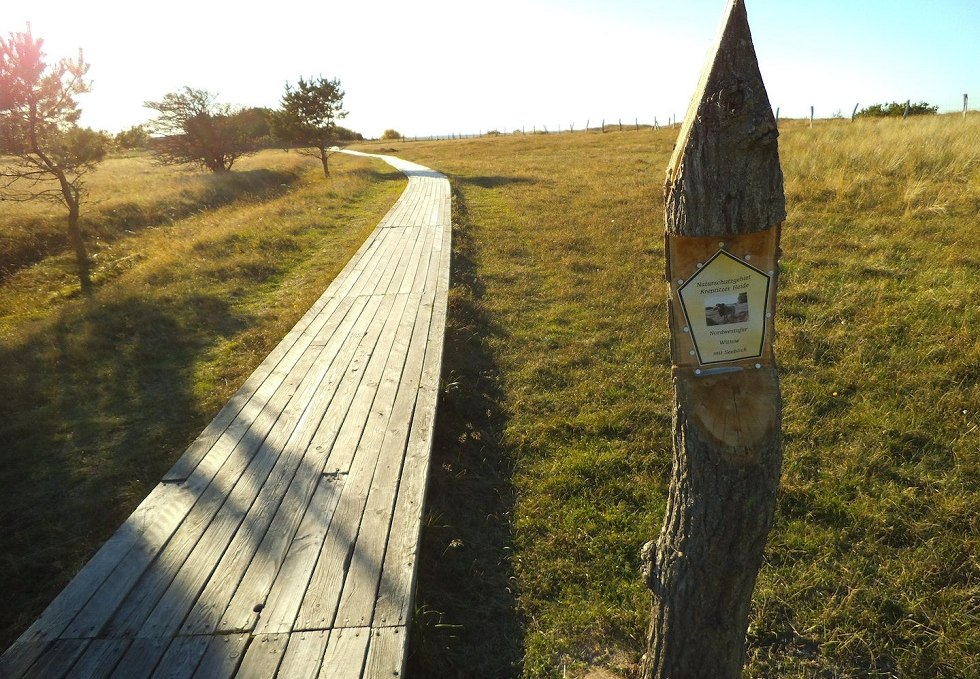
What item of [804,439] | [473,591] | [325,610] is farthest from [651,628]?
[804,439]

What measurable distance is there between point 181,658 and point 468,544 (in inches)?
58.2

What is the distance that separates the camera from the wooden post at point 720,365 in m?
1.49

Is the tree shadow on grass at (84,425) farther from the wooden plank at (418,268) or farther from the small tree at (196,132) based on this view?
the small tree at (196,132)

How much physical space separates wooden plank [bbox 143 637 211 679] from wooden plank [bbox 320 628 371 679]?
52 centimetres

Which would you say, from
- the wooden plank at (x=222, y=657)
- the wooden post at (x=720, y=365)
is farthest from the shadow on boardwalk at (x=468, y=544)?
the wooden post at (x=720, y=365)

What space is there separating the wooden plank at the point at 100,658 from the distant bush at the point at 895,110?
31225 millimetres

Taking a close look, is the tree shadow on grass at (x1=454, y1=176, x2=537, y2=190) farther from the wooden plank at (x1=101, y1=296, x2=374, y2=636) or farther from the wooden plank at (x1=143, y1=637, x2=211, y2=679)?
the wooden plank at (x1=143, y1=637, x2=211, y2=679)

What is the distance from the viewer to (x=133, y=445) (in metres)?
4.40

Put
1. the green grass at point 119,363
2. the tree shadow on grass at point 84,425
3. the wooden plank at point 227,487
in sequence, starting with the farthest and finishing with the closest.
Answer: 1. the green grass at point 119,363
2. the tree shadow on grass at point 84,425
3. the wooden plank at point 227,487

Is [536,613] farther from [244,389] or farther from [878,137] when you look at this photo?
[878,137]

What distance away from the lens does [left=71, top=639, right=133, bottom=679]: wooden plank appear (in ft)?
7.25

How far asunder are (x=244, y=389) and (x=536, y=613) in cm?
296

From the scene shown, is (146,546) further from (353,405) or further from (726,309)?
(726,309)

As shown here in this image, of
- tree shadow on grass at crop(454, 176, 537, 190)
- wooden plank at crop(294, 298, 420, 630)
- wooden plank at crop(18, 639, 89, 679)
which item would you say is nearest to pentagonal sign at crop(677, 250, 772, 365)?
wooden plank at crop(294, 298, 420, 630)
